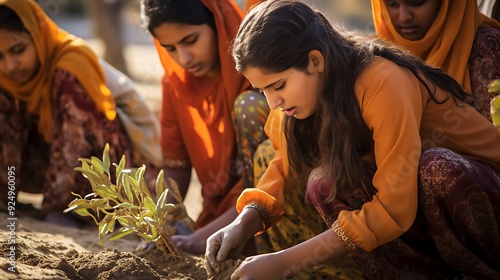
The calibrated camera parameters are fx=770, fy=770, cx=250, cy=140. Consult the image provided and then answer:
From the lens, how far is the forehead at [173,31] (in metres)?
3.60

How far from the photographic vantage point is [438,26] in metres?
3.36

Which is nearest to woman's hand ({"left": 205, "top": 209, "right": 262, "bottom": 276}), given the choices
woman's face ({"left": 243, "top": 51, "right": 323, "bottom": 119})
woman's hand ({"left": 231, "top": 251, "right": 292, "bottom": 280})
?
woman's hand ({"left": 231, "top": 251, "right": 292, "bottom": 280})

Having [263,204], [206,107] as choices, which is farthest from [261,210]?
[206,107]

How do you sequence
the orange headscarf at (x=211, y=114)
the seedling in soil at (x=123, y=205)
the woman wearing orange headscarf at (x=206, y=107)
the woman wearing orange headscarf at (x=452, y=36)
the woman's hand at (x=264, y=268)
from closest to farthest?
1. the woman's hand at (x=264, y=268)
2. the seedling in soil at (x=123, y=205)
3. the woman wearing orange headscarf at (x=452, y=36)
4. the woman wearing orange headscarf at (x=206, y=107)
5. the orange headscarf at (x=211, y=114)

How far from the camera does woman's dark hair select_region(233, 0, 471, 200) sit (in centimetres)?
264

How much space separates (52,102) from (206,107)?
97 centimetres

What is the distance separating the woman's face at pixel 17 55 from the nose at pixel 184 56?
1056 mm

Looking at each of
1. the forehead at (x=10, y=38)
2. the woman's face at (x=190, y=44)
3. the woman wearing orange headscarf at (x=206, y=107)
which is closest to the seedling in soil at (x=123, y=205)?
the woman wearing orange headscarf at (x=206, y=107)

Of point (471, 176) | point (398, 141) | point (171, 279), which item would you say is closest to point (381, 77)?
point (398, 141)

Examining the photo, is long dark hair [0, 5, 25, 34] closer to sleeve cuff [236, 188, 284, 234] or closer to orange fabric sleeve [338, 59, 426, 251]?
sleeve cuff [236, 188, 284, 234]

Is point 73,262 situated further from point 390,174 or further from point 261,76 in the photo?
point 390,174

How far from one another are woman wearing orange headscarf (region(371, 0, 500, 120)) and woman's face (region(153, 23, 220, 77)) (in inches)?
32.3

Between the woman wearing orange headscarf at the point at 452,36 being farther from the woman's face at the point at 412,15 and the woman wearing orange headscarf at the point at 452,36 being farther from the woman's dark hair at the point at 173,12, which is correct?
the woman's dark hair at the point at 173,12

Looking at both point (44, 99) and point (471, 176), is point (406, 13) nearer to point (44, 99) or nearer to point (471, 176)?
point (471, 176)
